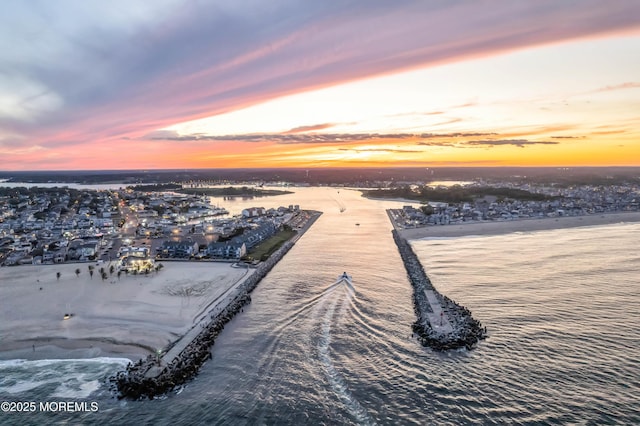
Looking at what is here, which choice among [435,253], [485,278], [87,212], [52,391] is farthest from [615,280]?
[87,212]

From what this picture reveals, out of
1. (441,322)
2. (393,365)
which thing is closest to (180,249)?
(441,322)

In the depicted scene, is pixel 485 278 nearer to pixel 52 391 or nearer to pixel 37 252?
Answer: pixel 52 391

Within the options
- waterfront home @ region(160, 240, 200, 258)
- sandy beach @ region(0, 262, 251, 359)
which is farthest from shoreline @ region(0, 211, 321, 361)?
waterfront home @ region(160, 240, 200, 258)

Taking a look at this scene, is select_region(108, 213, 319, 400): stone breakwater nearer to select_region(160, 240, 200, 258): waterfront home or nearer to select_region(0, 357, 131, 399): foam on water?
select_region(0, 357, 131, 399): foam on water

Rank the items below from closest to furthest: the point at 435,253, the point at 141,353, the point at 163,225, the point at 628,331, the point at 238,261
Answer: the point at 141,353, the point at 628,331, the point at 238,261, the point at 435,253, the point at 163,225

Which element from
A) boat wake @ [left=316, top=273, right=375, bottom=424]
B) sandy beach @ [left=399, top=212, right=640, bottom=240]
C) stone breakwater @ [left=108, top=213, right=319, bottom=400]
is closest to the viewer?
boat wake @ [left=316, top=273, right=375, bottom=424]

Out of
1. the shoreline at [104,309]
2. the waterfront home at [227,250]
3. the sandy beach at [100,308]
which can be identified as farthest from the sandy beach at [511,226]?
the sandy beach at [100,308]
